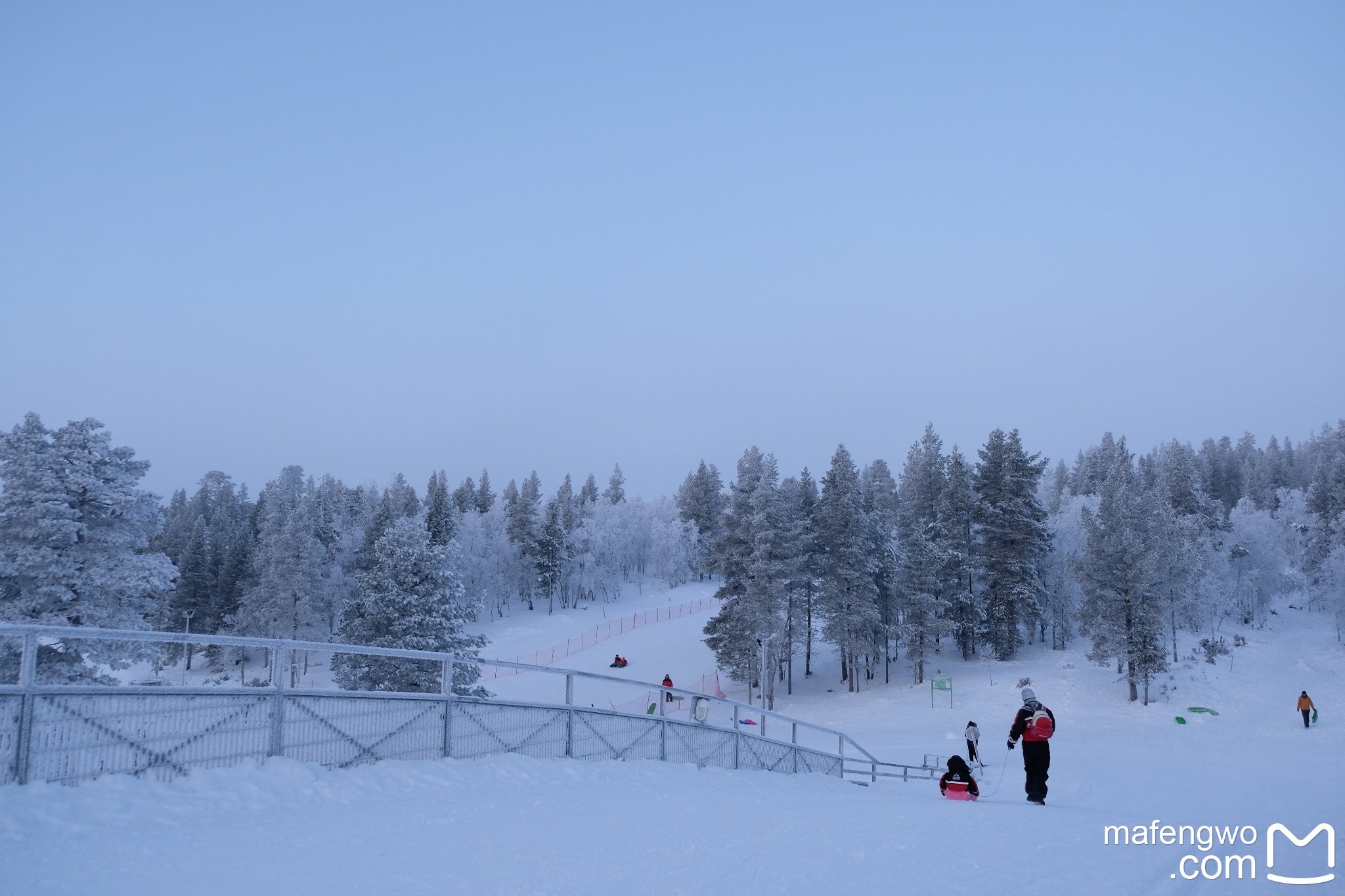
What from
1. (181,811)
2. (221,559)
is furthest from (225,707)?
(221,559)

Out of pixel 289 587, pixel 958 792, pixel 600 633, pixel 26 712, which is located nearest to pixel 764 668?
pixel 958 792

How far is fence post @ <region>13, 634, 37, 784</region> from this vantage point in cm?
657

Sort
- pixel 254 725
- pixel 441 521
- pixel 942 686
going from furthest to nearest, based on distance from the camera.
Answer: pixel 441 521 → pixel 942 686 → pixel 254 725

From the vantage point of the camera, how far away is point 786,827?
8453 millimetres

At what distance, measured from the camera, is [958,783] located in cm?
1376

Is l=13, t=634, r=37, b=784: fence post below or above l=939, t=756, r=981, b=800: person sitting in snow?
above

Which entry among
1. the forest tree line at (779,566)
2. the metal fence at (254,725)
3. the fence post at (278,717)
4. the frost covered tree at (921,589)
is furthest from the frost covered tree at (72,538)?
the frost covered tree at (921,589)

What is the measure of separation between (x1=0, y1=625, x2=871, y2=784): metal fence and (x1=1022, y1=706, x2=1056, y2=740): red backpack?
6211 millimetres

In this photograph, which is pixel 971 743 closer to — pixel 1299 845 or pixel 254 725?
pixel 1299 845

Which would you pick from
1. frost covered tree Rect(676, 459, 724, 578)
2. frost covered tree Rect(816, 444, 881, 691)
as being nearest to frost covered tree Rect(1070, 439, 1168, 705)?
frost covered tree Rect(816, 444, 881, 691)

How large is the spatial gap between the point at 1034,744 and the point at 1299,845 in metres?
3.37

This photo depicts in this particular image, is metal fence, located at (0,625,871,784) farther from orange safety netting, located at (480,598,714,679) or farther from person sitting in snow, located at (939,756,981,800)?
orange safety netting, located at (480,598,714,679)

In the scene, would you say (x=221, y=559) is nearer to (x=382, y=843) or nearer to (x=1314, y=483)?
(x=382, y=843)

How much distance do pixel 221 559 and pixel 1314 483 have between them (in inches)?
4887
